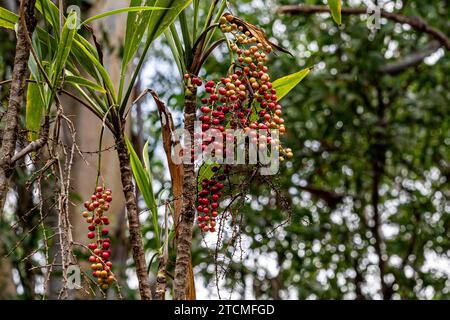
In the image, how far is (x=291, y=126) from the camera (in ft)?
8.87

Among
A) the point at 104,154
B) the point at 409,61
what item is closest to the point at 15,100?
the point at 104,154

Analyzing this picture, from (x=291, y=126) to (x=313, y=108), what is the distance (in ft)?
0.74

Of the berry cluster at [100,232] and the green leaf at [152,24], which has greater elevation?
the green leaf at [152,24]

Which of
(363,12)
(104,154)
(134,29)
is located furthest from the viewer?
(104,154)

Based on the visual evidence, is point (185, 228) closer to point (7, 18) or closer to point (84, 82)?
point (84, 82)

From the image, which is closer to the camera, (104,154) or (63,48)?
(63,48)

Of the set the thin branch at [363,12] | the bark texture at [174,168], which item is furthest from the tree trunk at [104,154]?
the bark texture at [174,168]

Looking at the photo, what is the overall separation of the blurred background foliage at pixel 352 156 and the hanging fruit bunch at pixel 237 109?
166cm

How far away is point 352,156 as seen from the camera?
2.81 m

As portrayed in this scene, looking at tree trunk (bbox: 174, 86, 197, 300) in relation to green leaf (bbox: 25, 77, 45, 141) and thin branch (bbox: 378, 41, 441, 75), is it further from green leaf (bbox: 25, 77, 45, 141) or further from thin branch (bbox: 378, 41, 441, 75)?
thin branch (bbox: 378, 41, 441, 75)

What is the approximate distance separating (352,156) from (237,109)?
6.82 feet

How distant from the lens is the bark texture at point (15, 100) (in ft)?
2.47

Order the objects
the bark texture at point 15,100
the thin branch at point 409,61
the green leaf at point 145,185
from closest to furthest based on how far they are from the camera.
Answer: the bark texture at point 15,100 → the green leaf at point 145,185 → the thin branch at point 409,61

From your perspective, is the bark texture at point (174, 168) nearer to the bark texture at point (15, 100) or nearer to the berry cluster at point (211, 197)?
the berry cluster at point (211, 197)
